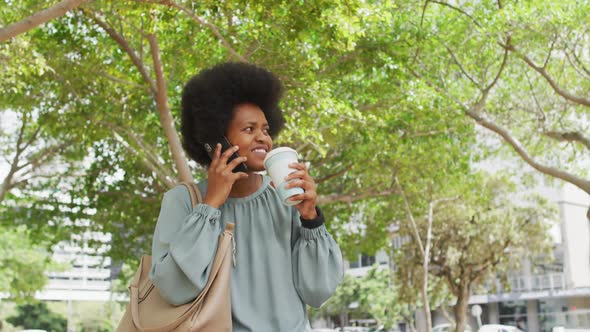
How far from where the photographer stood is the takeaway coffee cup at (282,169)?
2.02m

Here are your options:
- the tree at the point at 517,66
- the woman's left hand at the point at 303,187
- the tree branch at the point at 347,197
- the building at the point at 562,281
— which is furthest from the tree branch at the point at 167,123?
the building at the point at 562,281

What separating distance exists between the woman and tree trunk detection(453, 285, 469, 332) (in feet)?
70.9

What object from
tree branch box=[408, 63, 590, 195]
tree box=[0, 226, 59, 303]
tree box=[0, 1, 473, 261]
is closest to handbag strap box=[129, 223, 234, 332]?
tree box=[0, 1, 473, 261]

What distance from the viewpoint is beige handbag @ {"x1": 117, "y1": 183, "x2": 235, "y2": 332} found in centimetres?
189

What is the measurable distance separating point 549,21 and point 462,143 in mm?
3495

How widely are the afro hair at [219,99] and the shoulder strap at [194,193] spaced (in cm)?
16

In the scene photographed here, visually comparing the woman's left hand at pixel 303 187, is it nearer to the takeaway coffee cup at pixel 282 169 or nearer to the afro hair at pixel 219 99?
the takeaway coffee cup at pixel 282 169

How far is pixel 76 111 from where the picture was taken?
12.1 m

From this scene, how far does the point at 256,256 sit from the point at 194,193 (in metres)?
0.26

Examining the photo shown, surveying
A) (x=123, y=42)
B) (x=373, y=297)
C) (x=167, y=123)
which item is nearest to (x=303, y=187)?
(x=167, y=123)

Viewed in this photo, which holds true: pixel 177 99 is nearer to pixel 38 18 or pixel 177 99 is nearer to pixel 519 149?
pixel 519 149

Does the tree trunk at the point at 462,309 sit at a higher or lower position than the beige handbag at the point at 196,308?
higher

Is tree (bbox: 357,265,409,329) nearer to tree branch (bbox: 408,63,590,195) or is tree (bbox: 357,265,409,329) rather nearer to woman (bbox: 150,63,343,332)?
tree branch (bbox: 408,63,590,195)

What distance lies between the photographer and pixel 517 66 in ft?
50.0
